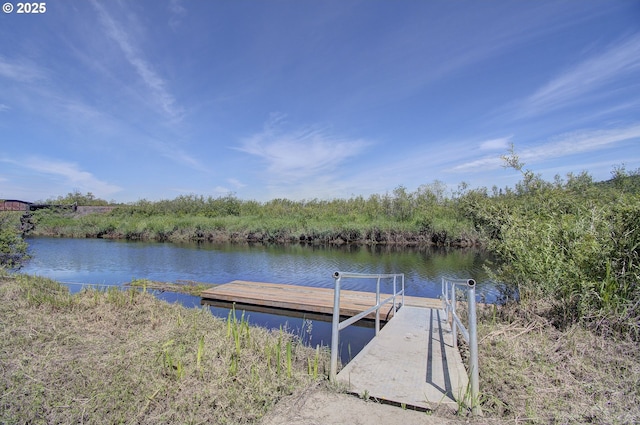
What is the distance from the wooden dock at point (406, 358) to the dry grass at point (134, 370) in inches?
26.1

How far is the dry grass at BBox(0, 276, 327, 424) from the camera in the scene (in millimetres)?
2893

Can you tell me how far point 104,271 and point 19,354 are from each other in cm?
1205

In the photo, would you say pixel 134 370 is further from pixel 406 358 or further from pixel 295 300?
pixel 295 300

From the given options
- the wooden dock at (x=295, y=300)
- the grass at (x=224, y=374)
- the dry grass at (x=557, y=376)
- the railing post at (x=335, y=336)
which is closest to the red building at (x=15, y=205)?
the wooden dock at (x=295, y=300)

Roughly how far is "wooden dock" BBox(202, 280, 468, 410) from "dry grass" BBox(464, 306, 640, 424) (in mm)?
360

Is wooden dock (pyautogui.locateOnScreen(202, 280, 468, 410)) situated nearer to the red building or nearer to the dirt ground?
the dirt ground

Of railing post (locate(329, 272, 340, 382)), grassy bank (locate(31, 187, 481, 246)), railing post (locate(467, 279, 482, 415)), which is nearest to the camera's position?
railing post (locate(467, 279, 482, 415))

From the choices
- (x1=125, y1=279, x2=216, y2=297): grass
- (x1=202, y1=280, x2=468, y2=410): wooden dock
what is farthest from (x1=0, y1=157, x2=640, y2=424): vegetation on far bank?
(x1=125, y1=279, x2=216, y2=297): grass

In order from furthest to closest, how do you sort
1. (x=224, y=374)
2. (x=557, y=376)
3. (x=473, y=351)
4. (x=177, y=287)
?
(x=177, y=287), (x=224, y=374), (x=557, y=376), (x=473, y=351)

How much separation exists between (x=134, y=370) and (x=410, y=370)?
2827mm

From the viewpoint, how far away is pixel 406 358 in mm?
4125

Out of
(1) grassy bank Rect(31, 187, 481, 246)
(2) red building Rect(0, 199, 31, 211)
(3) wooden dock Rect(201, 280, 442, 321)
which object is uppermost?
(2) red building Rect(0, 199, 31, 211)

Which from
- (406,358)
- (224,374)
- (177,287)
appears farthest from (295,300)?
(224,374)

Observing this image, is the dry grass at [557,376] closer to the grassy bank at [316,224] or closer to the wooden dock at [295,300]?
the wooden dock at [295,300]
